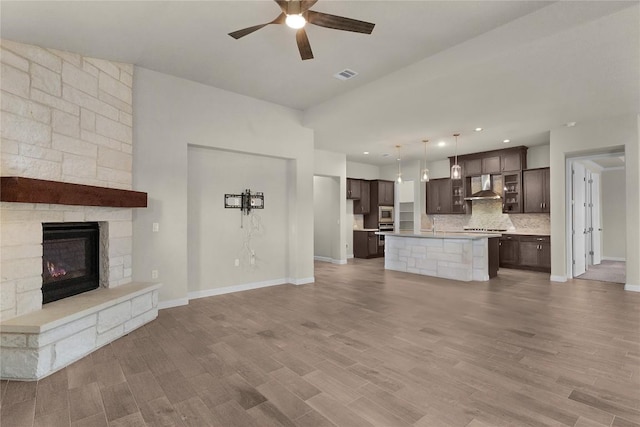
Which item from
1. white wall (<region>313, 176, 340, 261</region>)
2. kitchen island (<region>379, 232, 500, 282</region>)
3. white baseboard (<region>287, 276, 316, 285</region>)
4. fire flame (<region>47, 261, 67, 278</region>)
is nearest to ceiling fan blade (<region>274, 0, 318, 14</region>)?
fire flame (<region>47, 261, 67, 278</region>)

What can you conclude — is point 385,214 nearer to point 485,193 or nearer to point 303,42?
point 485,193

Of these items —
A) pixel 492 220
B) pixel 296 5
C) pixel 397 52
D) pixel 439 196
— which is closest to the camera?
pixel 296 5

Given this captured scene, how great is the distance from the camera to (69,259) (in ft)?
11.2

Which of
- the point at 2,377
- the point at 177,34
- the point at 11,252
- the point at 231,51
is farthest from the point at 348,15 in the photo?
the point at 2,377

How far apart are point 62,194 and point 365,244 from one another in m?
7.78

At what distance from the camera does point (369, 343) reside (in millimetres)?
3168

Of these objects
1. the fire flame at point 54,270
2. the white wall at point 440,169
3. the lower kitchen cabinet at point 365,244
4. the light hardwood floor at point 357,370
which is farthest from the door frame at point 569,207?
the fire flame at point 54,270

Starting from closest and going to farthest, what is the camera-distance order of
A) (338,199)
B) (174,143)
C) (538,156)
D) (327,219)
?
(174,143)
(538,156)
(338,199)
(327,219)

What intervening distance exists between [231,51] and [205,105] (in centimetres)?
125

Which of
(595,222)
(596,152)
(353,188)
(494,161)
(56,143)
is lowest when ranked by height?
(595,222)

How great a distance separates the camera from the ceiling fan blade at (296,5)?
8.07ft

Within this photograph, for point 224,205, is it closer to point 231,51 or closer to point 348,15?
point 231,51

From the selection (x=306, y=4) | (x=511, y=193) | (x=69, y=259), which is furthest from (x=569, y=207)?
(x=69, y=259)

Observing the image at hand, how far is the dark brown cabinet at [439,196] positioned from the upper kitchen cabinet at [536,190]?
2.00m
